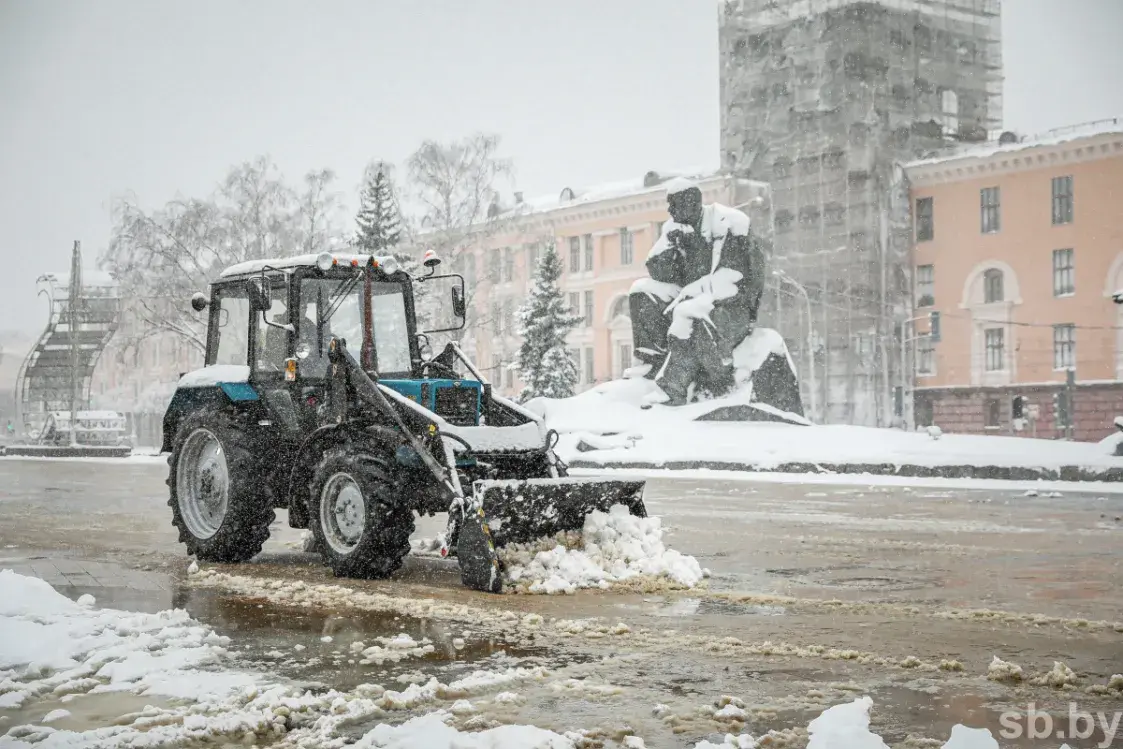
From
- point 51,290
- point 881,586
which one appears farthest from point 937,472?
point 51,290

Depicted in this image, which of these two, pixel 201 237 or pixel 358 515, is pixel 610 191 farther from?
pixel 358 515

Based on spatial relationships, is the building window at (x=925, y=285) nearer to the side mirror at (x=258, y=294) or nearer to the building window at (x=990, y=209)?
the building window at (x=990, y=209)

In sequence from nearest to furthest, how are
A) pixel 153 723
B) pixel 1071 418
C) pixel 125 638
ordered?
pixel 153 723 < pixel 125 638 < pixel 1071 418

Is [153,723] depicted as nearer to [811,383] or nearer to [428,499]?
[428,499]

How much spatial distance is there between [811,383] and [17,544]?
47.7m

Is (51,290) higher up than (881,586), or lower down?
higher up

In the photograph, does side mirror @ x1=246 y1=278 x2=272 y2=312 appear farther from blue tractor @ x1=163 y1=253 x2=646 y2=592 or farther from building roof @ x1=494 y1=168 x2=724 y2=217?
building roof @ x1=494 y1=168 x2=724 y2=217

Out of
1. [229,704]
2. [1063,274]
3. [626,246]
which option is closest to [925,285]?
[1063,274]

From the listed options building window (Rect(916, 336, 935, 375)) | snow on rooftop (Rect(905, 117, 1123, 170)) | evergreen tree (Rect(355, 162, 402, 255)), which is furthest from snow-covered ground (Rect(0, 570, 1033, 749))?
building window (Rect(916, 336, 935, 375))

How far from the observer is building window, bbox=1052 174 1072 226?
5691 cm

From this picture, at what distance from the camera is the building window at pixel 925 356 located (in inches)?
2387

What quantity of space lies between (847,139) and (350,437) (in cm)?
5409

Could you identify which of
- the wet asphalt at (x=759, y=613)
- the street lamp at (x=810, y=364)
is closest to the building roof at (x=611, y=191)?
the street lamp at (x=810, y=364)

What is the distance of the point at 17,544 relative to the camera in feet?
43.7
